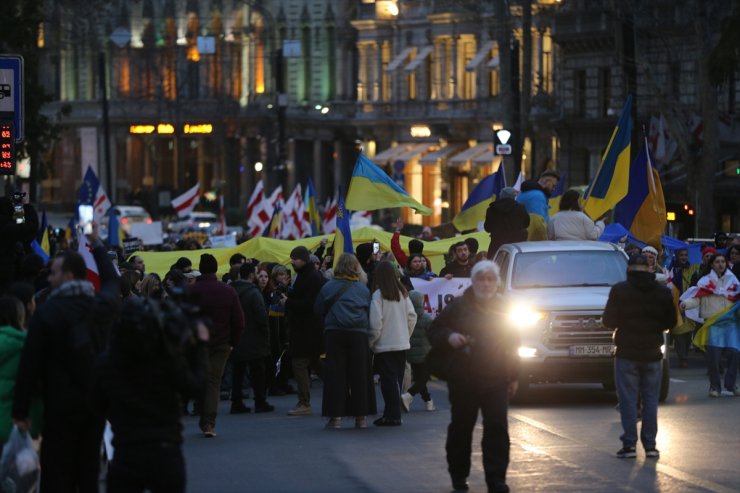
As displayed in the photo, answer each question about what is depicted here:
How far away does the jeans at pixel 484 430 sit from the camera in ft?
44.8

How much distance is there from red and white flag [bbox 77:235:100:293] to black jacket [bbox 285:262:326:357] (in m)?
4.57

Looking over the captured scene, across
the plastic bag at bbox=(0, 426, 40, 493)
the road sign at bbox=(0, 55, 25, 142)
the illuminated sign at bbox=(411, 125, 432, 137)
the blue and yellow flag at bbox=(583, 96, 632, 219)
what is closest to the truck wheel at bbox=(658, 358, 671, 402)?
the blue and yellow flag at bbox=(583, 96, 632, 219)

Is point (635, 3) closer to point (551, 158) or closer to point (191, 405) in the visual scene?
point (551, 158)

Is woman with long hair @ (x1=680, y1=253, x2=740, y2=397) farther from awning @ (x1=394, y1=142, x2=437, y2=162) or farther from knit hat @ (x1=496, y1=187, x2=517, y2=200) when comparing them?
awning @ (x1=394, y1=142, x2=437, y2=162)

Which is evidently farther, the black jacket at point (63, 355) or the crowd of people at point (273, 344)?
the black jacket at point (63, 355)

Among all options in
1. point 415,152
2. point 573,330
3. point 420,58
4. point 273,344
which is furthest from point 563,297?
point 415,152

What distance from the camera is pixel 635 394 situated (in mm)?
15945

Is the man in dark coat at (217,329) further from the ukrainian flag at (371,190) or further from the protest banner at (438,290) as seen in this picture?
the ukrainian flag at (371,190)

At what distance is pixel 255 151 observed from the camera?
9538 centimetres

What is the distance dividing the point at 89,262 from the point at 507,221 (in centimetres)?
955

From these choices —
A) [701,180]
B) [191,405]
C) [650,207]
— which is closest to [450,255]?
[650,207]

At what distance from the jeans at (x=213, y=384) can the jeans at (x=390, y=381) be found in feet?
5.01

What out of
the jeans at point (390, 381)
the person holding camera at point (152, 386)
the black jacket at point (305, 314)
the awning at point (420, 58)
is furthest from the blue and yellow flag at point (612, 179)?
the awning at point (420, 58)

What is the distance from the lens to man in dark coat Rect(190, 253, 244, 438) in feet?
61.1
